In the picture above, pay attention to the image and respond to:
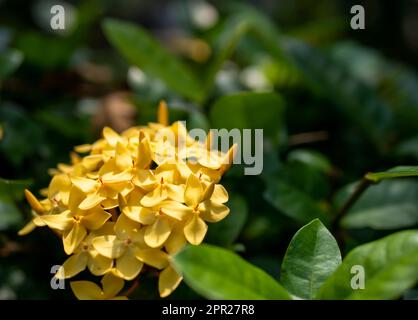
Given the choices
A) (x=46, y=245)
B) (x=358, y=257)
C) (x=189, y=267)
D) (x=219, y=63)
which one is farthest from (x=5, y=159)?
(x=358, y=257)

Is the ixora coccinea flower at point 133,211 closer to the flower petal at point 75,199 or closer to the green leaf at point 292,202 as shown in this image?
the flower petal at point 75,199

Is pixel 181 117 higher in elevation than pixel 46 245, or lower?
higher

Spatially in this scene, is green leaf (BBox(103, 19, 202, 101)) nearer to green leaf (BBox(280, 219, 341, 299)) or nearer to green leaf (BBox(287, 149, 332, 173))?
green leaf (BBox(287, 149, 332, 173))

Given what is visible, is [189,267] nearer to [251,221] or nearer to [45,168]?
[251,221]

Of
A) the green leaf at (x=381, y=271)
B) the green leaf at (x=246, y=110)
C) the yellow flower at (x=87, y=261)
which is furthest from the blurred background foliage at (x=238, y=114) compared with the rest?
the green leaf at (x=381, y=271)

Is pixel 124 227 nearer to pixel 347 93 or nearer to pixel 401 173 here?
pixel 401 173

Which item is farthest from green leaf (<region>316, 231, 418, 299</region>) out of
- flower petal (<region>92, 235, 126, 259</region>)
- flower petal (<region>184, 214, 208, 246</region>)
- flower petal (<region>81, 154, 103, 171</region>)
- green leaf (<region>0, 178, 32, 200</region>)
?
green leaf (<region>0, 178, 32, 200</region>)
